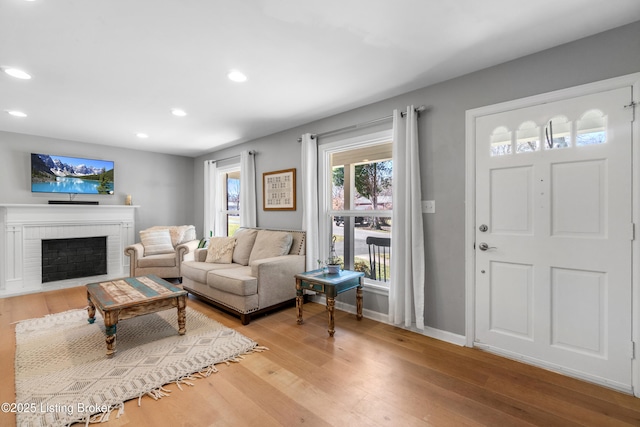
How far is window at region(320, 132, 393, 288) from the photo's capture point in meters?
3.16

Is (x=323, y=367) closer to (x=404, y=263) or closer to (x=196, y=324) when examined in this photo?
(x=404, y=263)

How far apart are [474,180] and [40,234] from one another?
5.84 m

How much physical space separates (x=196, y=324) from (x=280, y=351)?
109 centimetres

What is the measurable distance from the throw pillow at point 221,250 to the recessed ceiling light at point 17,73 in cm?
250

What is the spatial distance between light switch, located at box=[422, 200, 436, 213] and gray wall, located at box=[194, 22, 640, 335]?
40 millimetres

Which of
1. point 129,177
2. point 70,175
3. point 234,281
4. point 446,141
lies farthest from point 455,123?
point 70,175

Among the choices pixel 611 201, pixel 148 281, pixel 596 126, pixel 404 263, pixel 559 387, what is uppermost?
pixel 596 126

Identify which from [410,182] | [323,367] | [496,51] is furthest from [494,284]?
[496,51]

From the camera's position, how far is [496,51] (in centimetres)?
210

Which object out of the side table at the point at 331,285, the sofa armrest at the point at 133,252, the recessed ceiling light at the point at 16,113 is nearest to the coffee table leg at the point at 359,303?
the side table at the point at 331,285

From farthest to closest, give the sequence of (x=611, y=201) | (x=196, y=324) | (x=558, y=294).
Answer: (x=196, y=324)
(x=558, y=294)
(x=611, y=201)

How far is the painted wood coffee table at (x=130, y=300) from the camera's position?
2.24m

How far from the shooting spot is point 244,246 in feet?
12.9

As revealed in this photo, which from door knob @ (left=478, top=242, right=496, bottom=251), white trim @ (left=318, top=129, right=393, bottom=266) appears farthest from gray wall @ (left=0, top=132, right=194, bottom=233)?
door knob @ (left=478, top=242, right=496, bottom=251)
